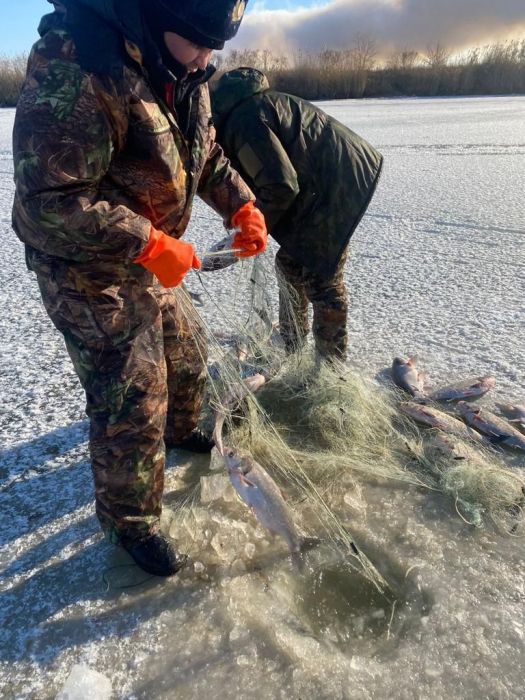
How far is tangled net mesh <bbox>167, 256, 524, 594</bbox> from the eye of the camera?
2461 millimetres

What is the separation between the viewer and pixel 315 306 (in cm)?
343

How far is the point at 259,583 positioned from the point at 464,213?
616 cm

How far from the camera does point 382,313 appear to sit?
14.2 ft

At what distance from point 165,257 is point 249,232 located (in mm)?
734

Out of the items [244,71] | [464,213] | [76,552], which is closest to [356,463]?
[76,552]

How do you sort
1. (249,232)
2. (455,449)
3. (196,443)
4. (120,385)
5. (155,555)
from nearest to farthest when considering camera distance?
(120,385), (155,555), (249,232), (455,449), (196,443)

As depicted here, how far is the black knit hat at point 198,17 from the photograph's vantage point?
1702 millimetres

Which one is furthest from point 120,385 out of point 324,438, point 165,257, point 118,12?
point 324,438

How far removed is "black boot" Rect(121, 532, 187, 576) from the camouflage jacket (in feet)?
3.53

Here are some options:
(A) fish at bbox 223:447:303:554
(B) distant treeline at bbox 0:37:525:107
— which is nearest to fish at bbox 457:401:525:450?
(A) fish at bbox 223:447:303:554

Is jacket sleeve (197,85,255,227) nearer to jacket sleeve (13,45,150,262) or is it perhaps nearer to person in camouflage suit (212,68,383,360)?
person in camouflage suit (212,68,383,360)

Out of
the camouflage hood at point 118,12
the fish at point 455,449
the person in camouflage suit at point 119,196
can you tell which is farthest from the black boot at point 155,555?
the camouflage hood at point 118,12

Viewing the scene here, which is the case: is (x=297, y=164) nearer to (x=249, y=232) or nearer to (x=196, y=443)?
(x=249, y=232)

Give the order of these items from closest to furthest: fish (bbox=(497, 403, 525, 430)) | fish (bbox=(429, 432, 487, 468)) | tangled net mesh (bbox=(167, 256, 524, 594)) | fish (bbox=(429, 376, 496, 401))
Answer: tangled net mesh (bbox=(167, 256, 524, 594))
fish (bbox=(429, 432, 487, 468))
fish (bbox=(497, 403, 525, 430))
fish (bbox=(429, 376, 496, 401))
